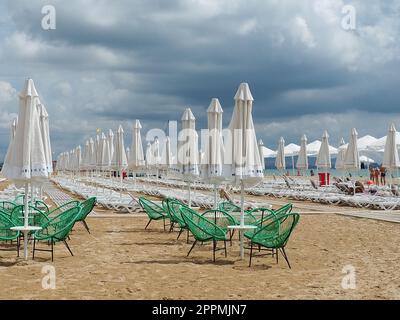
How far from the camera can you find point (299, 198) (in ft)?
66.5

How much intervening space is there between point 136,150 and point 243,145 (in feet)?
36.0

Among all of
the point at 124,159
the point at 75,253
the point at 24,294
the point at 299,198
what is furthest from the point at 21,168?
the point at 299,198

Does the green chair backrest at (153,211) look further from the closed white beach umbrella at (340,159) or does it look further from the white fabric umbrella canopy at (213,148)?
the closed white beach umbrella at (340,159)

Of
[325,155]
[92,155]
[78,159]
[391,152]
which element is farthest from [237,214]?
[78,159]

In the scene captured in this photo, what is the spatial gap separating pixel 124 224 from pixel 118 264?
4.95 meters

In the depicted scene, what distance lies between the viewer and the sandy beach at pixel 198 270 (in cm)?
546

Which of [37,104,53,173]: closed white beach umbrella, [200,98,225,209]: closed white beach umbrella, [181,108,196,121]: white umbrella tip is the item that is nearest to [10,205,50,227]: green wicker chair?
[37,104,53,173]: closed white beach umbrella

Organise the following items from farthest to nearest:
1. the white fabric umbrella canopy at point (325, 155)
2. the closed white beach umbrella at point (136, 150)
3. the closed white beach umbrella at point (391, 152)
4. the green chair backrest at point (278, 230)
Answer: the white fabric umbrella canopy at point (325, 155), the closed white beach umbrella at point (136, 150), the closed white beach umbrella at point (391, 152), the green chair backrest at point (278, 230)

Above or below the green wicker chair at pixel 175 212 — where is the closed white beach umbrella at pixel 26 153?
above

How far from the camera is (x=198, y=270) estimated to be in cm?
675

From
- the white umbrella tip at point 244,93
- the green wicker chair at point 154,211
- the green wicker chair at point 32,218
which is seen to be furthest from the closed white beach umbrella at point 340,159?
the green wicker chair at point 32,218

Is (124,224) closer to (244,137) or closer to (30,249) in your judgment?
(30,249)

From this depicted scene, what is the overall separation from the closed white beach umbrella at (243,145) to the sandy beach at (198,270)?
1.02m

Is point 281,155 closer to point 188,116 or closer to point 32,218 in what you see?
point 188,116
